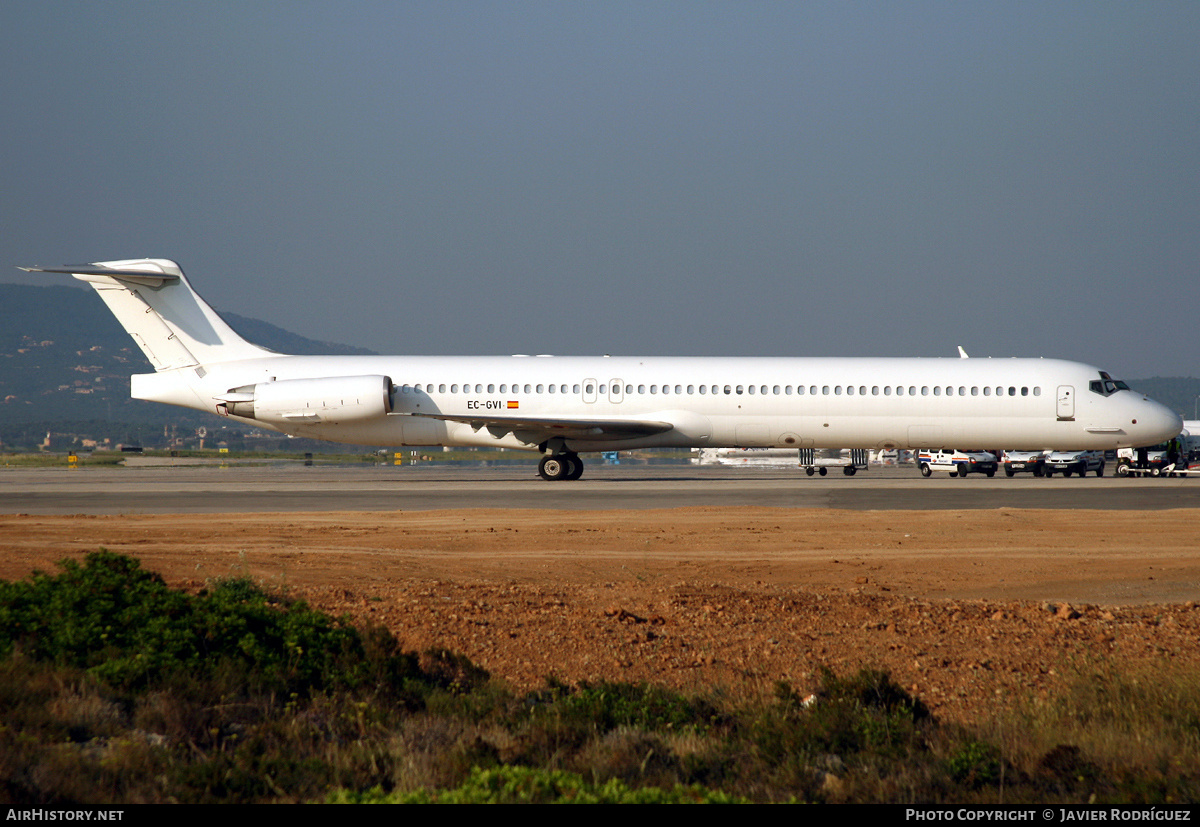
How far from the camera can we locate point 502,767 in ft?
16.5

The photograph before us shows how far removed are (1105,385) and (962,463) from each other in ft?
42.9

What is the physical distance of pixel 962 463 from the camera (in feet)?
145

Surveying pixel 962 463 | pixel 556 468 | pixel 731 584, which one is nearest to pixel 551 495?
pixel 556 468

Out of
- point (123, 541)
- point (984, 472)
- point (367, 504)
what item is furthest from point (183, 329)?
point (984, 472)

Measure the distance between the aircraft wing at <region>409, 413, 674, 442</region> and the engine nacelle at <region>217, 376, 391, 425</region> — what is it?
4.99 ft

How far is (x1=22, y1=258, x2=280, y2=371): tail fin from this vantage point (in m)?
31.6

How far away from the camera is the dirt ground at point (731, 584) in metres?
8.44

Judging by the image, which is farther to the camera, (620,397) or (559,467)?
(559,467)

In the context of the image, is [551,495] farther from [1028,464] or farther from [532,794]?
[1028,464]

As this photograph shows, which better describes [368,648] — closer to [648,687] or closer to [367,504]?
[648,687]

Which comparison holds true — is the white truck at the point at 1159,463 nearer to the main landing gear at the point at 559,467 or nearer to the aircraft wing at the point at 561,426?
the aircraft wing at the point at 561,426

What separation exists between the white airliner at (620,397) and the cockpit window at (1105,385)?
0.21 feet

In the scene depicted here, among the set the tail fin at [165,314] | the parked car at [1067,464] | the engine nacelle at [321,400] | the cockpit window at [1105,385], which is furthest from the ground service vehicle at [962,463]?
the tail fin at [165,314]

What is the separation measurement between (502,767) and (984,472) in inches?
1720
